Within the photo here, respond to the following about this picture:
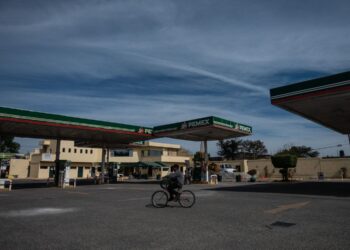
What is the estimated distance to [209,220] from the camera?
8211mm

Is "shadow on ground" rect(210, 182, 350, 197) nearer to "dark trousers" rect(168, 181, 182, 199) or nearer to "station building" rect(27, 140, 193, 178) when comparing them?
"dark trousers" rect(168, 181, 182, 199)

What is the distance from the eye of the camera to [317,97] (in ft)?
55.5

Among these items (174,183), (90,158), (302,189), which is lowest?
(302,189)

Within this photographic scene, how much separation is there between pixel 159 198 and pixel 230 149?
80.2 meters

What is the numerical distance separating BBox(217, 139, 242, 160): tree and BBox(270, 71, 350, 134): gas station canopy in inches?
2591

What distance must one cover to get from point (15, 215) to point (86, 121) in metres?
17.0

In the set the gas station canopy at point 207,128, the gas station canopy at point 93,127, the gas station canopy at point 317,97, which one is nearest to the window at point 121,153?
the gas station canopy at point 93,127

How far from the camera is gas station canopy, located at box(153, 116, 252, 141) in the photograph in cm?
2681

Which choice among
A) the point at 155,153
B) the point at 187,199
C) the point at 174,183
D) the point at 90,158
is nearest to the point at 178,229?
the point at 174,183

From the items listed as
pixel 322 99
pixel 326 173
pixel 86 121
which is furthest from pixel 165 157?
pixel 322 99

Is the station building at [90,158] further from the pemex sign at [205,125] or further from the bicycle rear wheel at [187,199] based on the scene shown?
the bicycle rear wheel at [187,199]

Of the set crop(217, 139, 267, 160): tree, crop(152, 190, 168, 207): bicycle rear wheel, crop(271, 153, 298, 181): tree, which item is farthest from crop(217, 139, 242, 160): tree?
crop(152, 190, 168, 207): bicycle rear wheel

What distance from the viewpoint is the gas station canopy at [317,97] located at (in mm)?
15836

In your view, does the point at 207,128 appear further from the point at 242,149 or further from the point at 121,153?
the point at 242,149
